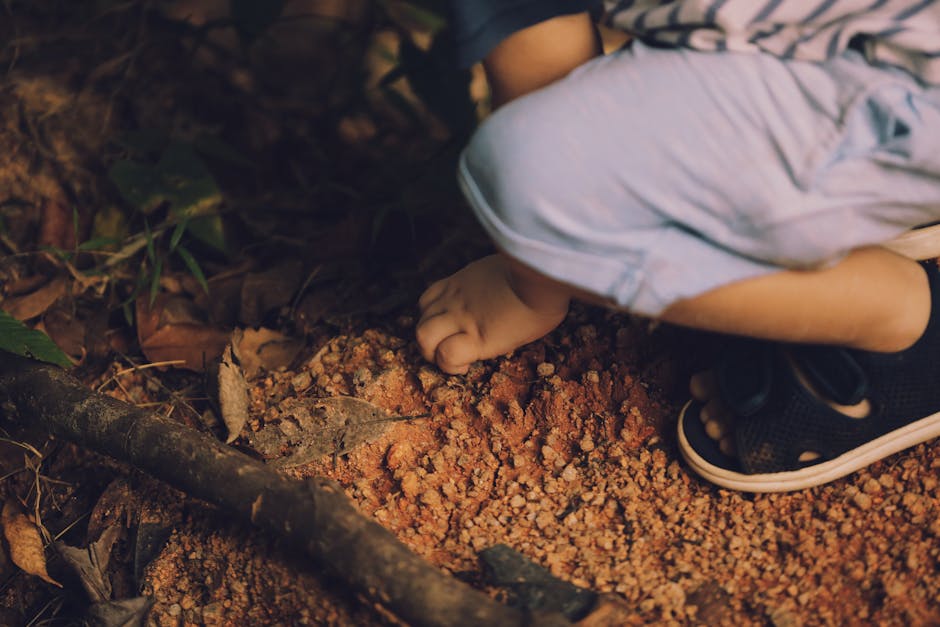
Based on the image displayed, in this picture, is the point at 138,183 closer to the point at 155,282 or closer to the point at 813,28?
the point at 155,282

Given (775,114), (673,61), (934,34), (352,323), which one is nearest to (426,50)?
(352,323)

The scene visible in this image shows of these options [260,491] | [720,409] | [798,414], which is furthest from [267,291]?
→ [798,414]

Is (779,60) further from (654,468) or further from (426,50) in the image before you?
(426,50)

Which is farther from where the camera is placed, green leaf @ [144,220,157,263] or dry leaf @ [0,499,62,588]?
green leaf @ [144,220,157,263]

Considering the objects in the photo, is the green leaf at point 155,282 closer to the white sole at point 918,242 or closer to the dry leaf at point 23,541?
the dry leaf at point 23,541

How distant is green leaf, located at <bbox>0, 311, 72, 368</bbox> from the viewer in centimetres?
136

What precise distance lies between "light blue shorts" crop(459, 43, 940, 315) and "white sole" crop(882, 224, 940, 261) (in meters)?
0.20

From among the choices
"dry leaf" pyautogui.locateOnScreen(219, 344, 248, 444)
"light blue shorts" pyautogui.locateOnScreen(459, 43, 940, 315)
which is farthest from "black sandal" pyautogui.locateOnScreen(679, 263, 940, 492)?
"dry leaf" pyautogui.locateOnScreen(219, 344, 248, 444)

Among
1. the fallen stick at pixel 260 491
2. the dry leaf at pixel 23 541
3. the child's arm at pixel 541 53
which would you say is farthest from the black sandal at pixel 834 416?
the dry leaf at pixel 23 541

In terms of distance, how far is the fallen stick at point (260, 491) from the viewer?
3.33 feet

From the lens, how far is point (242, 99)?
78.8 inches

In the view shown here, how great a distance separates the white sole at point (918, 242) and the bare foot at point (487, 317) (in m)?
0.54

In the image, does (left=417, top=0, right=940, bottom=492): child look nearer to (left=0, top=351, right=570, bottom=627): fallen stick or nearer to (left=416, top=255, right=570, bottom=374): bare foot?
(left=416, top=255, right=570, bottom=374): bare foot

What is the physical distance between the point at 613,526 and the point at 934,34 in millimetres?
812
